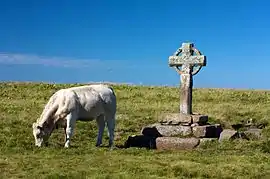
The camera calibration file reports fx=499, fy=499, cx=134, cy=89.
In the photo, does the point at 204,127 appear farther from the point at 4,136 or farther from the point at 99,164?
the point at 4,136

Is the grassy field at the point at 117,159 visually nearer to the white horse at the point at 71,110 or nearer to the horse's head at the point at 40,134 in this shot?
the horse's head at the point at 40,134

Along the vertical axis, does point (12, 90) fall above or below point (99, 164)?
above

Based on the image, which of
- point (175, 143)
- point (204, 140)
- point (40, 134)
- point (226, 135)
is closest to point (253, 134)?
point (226, 135)

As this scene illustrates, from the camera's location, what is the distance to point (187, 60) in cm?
2131

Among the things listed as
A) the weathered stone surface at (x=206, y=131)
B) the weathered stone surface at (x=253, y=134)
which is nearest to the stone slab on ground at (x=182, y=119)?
the weathered stone surface at (x=206, y=131)

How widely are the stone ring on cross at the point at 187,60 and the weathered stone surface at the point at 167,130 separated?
2603 millimetres

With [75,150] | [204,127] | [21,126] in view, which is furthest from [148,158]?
[21,126]

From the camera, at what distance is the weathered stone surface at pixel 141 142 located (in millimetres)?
19562

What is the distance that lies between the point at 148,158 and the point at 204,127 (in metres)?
4.98

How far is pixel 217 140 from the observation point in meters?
18.9

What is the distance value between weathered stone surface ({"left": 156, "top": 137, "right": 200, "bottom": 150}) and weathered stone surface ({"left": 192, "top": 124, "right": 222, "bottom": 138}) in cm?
50

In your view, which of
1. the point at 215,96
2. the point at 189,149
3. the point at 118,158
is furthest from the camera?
the point at 215,96

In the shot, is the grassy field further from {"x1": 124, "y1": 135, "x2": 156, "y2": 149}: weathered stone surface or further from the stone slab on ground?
the stone slab on ground

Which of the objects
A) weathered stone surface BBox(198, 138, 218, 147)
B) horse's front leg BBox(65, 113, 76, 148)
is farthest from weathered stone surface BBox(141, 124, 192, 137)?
horse's front leg BBox(65, 113, 76, 148)
